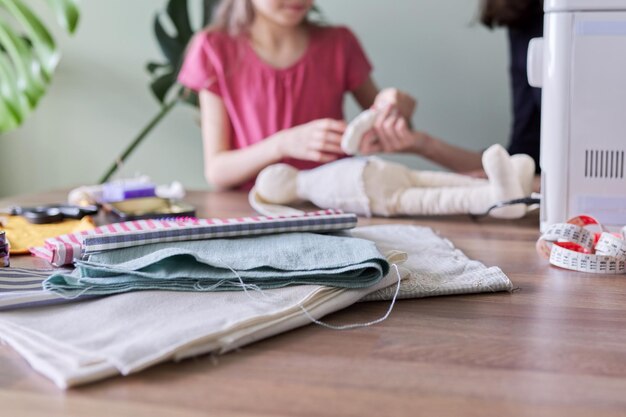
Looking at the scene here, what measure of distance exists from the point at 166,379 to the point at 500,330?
295 millimetres

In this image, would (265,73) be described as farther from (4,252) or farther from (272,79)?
(4,252)

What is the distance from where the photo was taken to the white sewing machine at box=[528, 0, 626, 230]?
0.99 m

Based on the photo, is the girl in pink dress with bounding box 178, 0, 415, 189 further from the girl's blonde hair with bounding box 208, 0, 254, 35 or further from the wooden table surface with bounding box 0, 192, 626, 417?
the wooden table surface with bounding box 0, 192, 626, 417

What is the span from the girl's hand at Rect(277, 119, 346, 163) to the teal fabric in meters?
0.71

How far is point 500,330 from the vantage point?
0.66 m

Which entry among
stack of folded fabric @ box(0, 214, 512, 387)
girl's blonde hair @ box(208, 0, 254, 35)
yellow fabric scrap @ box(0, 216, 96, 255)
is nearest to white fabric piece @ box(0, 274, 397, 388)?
stack of folded fabric @ box(0, 214, 512, 387)

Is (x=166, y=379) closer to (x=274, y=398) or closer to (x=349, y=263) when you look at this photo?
(x=274, y=398)

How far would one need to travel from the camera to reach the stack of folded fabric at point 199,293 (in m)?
0.57

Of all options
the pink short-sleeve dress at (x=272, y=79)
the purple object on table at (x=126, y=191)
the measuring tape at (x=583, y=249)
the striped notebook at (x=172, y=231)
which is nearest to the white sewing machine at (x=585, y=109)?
the measuring tape at (x=583, y=249)

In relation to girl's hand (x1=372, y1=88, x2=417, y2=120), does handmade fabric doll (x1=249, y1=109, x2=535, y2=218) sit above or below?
below

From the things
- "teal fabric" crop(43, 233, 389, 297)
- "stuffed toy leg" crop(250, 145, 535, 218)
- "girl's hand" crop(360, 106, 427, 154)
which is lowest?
"stuffed toy leg" crop(250, 145, 535, 218)

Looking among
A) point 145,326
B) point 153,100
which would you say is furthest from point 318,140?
point 153,100

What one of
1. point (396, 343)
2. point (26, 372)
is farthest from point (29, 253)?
point (396, 343)

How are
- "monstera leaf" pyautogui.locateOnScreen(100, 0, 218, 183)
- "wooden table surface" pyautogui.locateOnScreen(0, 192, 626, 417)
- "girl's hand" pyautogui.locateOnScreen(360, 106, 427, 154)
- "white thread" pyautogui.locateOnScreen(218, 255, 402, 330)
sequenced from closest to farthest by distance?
"wooden table surface" pyautogui.locateOnScreen(0, 192, 626, 417)
"white thread" pyautogui.locateOnScreen(218, 255, 402, 330)
"girl's hand" pyautogui.locateOnScreen(360, 106, 427, 154)
"monstera leaf" pyautogui.locateOnScreen(100, 0, 218, 183)
